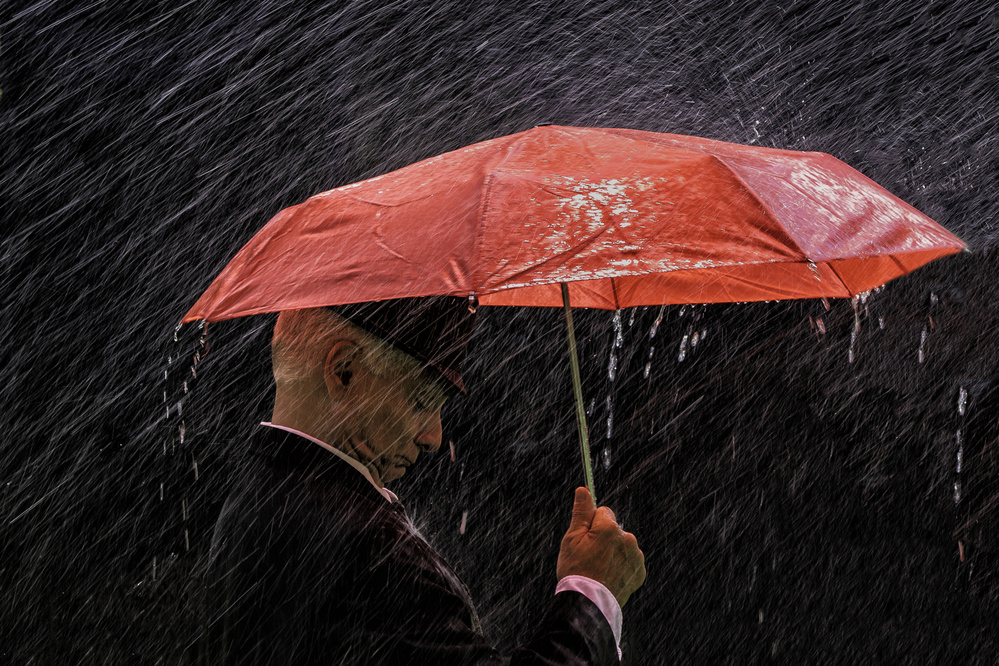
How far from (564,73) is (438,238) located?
330 cm

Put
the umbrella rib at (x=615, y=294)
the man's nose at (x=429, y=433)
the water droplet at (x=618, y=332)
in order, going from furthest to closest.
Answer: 1. the water droplet at (x=618, y=332)
2. the umbrella rib at (x=615, y=294)
3. the man's nose at (x=429, y=433)

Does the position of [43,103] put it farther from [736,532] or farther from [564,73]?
[736,532]

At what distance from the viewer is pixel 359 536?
5.40ft

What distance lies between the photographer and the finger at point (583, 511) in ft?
6.42

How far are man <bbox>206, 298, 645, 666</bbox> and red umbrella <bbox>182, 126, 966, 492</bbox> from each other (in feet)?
0.78

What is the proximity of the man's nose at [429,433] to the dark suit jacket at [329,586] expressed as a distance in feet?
0.63

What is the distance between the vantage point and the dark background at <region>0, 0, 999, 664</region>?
362 cm

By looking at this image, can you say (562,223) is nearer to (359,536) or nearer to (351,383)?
(351,383)

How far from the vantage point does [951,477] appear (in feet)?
14.7

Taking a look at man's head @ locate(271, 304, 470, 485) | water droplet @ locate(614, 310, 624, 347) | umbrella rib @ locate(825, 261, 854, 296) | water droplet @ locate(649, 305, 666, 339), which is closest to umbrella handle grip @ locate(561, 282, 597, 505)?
man's head @ locate(271, 304, 470, 485)

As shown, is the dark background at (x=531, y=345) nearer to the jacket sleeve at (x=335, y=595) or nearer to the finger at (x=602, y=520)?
the jacket sleeve at (x=335, y=595)

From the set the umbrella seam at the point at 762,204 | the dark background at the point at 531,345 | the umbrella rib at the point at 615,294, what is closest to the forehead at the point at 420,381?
the umbrella seam at the point at 762,204

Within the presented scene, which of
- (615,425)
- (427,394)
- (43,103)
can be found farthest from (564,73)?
(427,394)

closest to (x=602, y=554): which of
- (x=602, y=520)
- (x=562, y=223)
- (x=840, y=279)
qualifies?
(x=602, y=520)
